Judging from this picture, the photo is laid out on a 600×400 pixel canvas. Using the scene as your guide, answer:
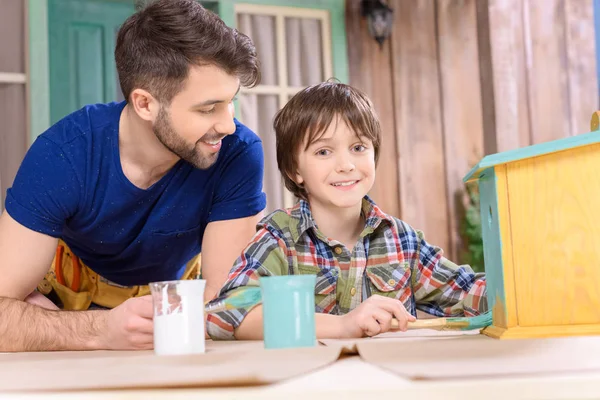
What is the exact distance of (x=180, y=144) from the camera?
1908 mm

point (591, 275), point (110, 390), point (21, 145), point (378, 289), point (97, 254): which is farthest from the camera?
point (21, 145)

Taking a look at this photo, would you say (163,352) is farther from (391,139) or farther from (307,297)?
(391,139)

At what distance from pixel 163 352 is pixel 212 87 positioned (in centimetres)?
93

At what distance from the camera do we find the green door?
12.3 feet

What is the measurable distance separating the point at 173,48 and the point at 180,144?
244mm

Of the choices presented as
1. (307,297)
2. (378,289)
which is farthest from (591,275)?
(378,289)

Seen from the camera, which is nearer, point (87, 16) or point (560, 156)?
point (560, 156)

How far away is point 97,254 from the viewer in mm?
2174

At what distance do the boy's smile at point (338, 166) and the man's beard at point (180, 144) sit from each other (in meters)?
0.26

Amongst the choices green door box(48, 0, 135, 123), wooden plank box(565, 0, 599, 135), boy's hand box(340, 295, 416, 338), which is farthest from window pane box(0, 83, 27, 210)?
wooden plank box(565, 0, 599, 135)

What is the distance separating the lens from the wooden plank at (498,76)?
3.89 metres

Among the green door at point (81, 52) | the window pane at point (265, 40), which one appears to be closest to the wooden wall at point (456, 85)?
the window pane at point (265, 40)

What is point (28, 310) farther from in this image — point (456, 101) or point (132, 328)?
point (456, 101)

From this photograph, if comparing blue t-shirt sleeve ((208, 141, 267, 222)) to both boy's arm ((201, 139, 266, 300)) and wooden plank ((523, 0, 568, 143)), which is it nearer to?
boy's arm ((201, 139, 266, 300))
